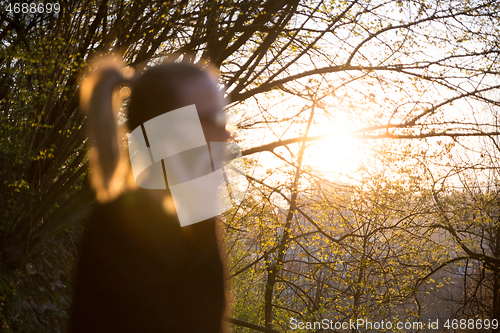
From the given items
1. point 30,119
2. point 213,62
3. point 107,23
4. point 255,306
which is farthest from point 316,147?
point 255,306

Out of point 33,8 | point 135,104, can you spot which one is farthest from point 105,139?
point 33,8

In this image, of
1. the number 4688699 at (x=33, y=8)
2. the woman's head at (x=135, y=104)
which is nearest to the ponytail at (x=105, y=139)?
the woman's head at (x=135, y=104)

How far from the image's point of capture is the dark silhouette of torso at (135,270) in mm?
562

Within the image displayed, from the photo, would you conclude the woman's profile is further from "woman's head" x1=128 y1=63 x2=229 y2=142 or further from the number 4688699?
the number 4688699

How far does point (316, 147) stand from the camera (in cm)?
632

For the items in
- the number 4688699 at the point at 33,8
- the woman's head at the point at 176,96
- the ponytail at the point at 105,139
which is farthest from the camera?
the number 4688699 at the point at 33,8

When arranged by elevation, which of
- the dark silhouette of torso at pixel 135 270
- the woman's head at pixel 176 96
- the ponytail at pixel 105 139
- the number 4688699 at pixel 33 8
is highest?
the number 4688699 at pixel 33 8

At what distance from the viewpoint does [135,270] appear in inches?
22.1

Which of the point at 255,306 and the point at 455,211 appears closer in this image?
the point at 455,211

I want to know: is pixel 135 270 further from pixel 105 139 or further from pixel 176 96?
pixel 176 96

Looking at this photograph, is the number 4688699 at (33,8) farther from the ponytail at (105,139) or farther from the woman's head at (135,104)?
the ponytail at (105,139)

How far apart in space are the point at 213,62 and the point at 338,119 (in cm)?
281

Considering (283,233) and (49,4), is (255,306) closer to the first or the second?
(283,233)

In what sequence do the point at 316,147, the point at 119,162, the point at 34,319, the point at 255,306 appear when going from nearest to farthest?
the point at 119,162 < the point at 34,319 < the point at 316,147 < the point at 255,306
